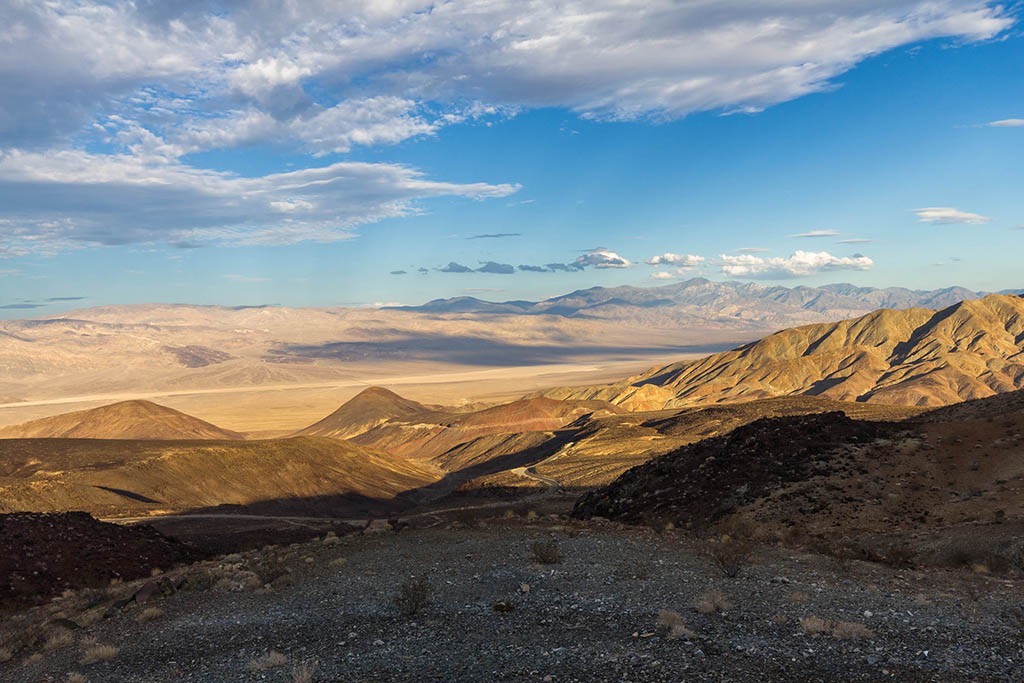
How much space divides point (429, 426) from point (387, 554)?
133 m

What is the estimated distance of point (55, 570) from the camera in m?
27.1

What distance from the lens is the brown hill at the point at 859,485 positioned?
22.8 meters

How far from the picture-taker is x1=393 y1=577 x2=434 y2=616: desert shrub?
50.1 ft

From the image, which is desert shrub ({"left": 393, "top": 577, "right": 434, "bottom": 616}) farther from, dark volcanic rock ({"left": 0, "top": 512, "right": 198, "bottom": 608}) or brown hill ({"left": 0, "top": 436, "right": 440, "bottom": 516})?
brown hill ({"left": 0, "top": 436, "right": 440, "bottom": 516})

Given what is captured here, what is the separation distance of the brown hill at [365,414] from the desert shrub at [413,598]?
505 feet

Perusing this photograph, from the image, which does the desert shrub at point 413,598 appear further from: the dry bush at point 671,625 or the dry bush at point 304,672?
the dry bush at point 671,625

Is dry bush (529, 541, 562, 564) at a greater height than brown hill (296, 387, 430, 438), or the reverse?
dry bush (529, 541, 562, 564)

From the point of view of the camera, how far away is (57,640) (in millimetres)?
15414

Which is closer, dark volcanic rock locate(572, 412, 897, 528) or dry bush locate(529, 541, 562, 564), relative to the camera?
dry bush locate(529, 541, 562, 564)

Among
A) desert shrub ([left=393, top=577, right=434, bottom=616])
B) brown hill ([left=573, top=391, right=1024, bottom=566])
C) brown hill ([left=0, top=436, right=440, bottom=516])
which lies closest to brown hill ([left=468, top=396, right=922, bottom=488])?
brown hill ([left=0, top=436, right=440, bottom=516])

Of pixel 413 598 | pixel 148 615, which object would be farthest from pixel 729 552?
pixel 148 615

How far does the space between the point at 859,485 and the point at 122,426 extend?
518 feet

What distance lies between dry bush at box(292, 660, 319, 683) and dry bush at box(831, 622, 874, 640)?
31.2 ft

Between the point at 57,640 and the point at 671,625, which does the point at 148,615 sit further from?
the point at 671,625
